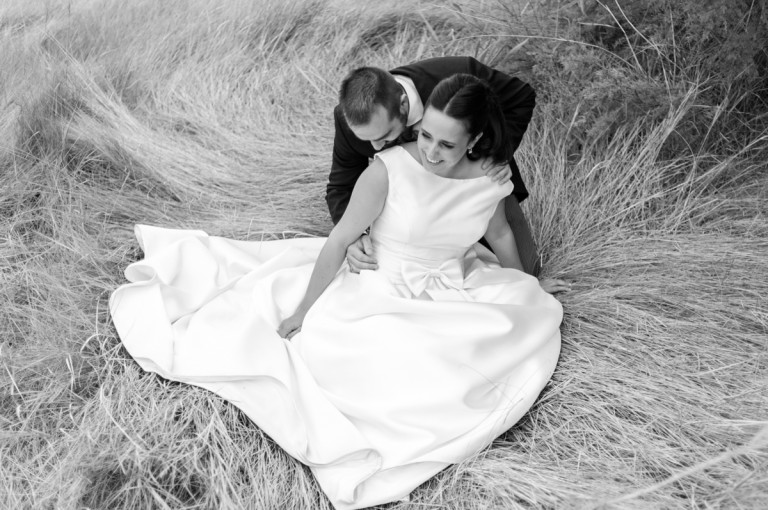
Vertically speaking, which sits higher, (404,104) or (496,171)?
(404,104)

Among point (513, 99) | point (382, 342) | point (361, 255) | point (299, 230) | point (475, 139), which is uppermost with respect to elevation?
point (475, 139)

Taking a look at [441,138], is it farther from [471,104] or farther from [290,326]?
[290,326]

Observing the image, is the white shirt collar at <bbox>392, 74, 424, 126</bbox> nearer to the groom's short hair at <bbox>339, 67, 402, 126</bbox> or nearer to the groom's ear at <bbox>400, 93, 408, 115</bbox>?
the groom's ear at <bbox>400, 93, 408, 115</bbox>

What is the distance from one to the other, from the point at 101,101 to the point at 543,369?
11.9 ft

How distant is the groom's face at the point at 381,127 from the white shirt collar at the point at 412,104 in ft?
0.45

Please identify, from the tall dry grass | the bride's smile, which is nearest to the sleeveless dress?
the tall dry grass

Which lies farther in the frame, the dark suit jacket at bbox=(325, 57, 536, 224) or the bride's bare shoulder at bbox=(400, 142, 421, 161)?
the dark suit jacket at bbox=(325, 57, 536, 224)

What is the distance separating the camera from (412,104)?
127 inches

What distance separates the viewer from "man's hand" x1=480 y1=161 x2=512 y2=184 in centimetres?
331

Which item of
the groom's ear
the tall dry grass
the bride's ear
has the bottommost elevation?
the tall dry grass

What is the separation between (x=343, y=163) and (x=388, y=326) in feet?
3.04

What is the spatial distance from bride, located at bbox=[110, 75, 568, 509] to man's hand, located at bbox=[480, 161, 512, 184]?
27 mm

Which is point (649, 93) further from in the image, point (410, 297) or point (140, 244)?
point (140, 244)

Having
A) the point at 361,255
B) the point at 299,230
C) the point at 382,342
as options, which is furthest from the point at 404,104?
the point at 299,230
